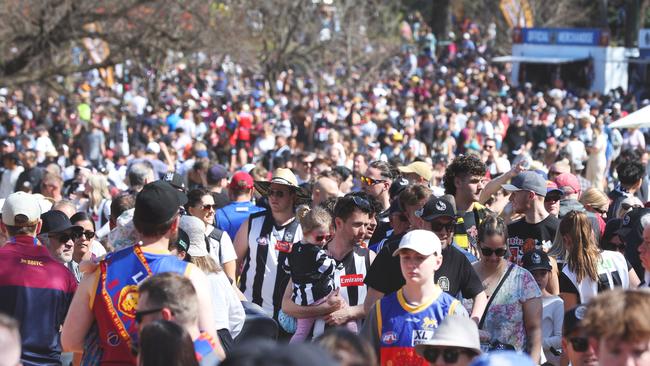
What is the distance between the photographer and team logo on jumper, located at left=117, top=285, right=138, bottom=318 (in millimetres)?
4781

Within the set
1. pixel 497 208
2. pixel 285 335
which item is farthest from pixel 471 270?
pixel 497 208

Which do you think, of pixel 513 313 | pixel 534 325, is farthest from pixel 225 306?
pixel 534 325

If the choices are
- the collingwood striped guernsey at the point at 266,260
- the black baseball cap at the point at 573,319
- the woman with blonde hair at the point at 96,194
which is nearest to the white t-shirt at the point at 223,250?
the collingwood striped guernsey at the point at 266,260

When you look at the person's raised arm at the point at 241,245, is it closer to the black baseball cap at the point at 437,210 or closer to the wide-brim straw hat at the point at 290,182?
the wide-brim straw hat at the point at 290,182

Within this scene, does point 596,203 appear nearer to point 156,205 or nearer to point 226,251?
point 226,251

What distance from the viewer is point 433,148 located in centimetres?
2531

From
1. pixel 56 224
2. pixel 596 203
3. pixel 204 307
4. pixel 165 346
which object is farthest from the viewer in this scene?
pixel 596 203

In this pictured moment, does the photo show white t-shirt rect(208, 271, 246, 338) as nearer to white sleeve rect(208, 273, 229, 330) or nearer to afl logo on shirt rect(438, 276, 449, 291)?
white sleeve rect(208, 273, 229, 330)

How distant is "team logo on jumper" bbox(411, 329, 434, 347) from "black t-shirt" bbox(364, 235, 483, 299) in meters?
0.82

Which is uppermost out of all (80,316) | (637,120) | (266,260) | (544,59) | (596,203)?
(80,316)

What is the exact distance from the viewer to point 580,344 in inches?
179

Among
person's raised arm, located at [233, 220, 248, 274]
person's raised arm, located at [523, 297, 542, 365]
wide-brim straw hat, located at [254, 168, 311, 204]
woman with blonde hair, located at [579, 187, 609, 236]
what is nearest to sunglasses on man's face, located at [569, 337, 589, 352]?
person's raised arm, located at [523, 297, 542, 365]

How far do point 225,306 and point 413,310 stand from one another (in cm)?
101

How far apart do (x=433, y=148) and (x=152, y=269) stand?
2078 cm
